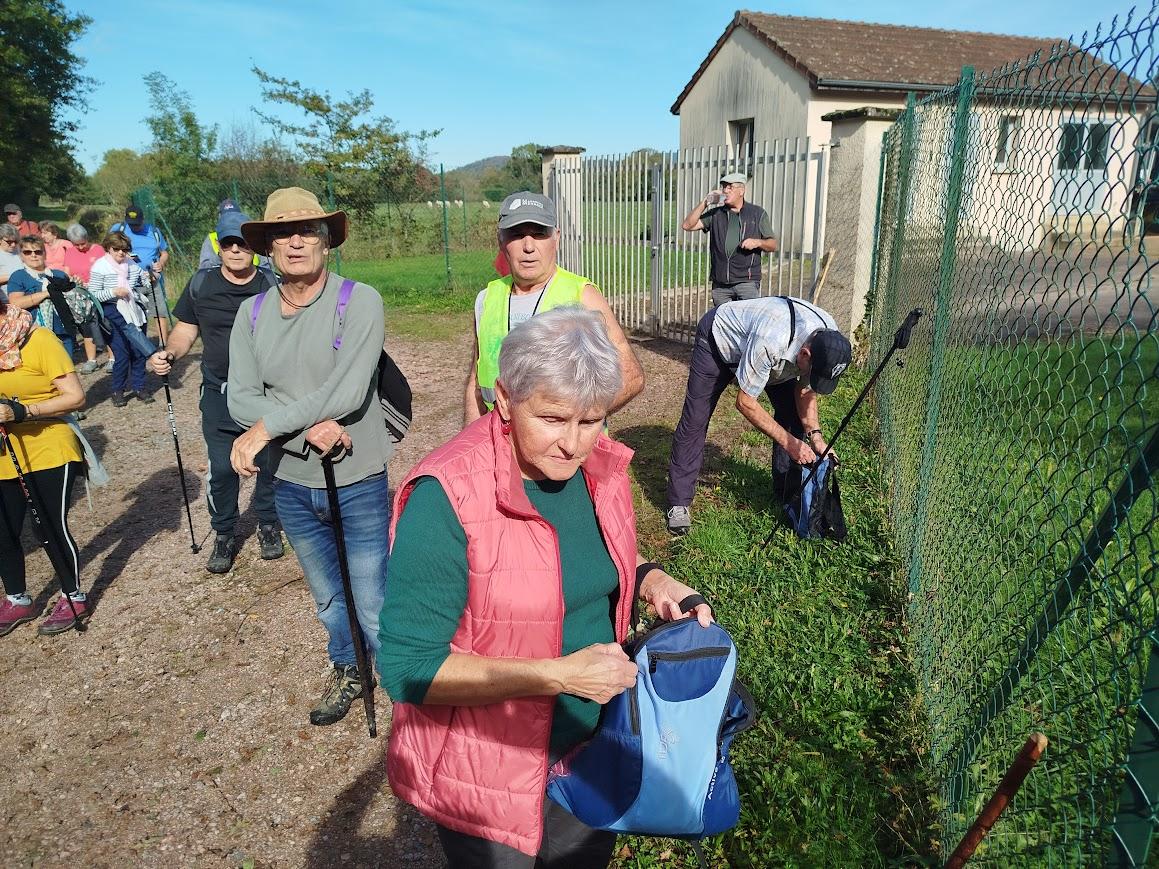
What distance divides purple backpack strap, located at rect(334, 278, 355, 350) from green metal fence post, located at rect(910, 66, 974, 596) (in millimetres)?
2528

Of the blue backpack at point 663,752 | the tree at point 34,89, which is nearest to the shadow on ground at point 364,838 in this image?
the blue backpack at point 663,752

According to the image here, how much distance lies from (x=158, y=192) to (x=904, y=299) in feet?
52.3

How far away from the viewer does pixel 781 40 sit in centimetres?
1802

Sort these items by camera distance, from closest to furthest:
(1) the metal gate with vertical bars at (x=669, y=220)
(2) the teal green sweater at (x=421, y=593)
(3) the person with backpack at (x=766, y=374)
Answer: (2) the teal green sweater at (x=421, y=593) < (3) the person with backpack at (x=766, y=374) < (1) the metal gate with vertical bars at (x=669, y=220)

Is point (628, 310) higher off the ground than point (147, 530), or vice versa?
point (628, 310)

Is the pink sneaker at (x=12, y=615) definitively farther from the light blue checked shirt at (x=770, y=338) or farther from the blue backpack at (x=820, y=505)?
the blue backpack at (x=820, y=505)

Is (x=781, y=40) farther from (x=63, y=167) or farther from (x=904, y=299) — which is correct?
(x=63, y=167)

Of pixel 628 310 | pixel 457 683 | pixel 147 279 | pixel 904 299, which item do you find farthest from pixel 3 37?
pixel 457 683

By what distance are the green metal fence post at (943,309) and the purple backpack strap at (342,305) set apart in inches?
99.5

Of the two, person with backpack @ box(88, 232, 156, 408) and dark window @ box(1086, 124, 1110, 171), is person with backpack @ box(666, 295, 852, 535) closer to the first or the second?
dark window @ box(1086, 124, 1110, 171)

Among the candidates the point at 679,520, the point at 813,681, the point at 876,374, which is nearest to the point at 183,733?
the point at 813,681

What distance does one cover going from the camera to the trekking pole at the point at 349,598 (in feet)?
9.66

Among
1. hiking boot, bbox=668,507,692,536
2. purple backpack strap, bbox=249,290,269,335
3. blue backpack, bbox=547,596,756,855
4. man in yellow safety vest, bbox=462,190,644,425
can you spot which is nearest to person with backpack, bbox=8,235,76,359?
purple backpack strap, bbox=249,290,269,335

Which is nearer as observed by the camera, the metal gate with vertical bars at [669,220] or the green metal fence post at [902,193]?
the green metal fence post at [902,193]
